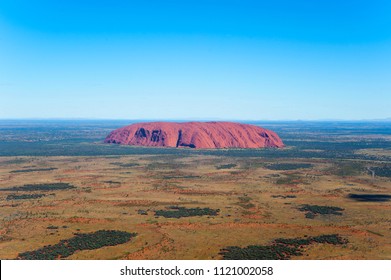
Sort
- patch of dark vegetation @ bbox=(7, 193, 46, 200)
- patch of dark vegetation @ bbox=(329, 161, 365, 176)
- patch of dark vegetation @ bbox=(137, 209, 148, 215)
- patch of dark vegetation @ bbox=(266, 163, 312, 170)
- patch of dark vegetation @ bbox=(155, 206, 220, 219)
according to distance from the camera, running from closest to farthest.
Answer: patch of dark vegetation @ bbox=(155, 206, 220, 219) → patch of dark vegetation @ bbox=(137, 209, 148, 215) → patch of dark vegetation @ bbox=(7, 193, 46, 200) → patch of dark vegetation @ bbox=(329, 161, 365, 176) → patch of dark vegetation @ bbox=(266, 163, 312, 170)

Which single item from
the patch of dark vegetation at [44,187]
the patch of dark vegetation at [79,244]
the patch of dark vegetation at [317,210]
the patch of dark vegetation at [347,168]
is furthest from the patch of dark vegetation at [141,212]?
the patch of dark vegetation at [347,168]

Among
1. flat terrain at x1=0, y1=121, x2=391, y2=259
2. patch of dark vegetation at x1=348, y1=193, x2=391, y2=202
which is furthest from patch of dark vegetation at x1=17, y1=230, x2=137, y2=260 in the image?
patch of dark vegetation at x1=348, y1=193, x2=391, y2=202

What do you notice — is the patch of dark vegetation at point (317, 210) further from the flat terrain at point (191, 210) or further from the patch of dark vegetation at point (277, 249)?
the patch of dark vegetation at point (277, 249)

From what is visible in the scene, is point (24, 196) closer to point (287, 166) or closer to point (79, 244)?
point (79, 244)

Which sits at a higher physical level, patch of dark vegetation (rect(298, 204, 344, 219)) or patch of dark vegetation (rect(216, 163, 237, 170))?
patch of dark vegetation (rect(216, 163, 237, 170))

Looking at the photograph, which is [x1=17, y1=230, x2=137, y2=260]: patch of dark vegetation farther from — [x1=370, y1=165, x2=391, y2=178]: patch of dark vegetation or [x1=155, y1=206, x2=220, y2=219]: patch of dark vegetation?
[x1=370, y1=165, x2=391, y2=178]: patch of dark vegetation

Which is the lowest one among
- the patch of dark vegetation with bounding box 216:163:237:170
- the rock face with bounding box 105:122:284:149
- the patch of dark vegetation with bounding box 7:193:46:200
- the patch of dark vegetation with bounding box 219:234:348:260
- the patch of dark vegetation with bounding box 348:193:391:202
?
the patch of dark vegetation with bounding box 219:234:348:260

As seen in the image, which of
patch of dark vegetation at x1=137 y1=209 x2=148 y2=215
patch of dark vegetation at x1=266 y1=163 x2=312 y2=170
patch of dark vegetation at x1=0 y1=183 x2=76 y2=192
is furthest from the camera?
patch of dark vegetation at x1=266 y1=163 x2=312 y2=170

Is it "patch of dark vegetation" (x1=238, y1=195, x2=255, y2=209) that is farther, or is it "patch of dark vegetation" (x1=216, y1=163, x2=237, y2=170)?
"patch of dark vegetation" (x1=216, y1=163, x2=237, y2=170)
